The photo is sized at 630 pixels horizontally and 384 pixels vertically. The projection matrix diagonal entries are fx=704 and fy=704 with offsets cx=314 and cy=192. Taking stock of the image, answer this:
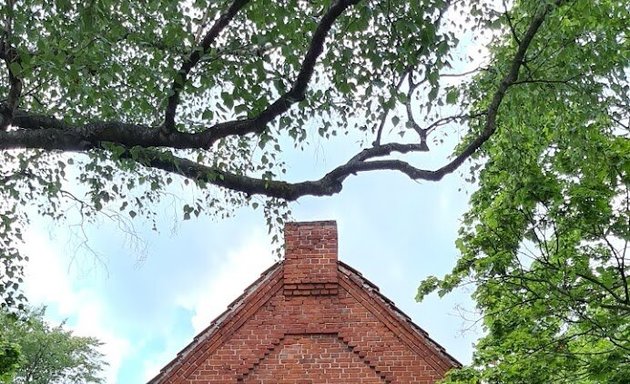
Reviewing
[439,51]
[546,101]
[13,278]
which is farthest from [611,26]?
[13,278]

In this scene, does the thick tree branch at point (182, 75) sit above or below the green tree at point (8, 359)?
above

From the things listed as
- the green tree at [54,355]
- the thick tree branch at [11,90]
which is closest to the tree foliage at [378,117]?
the thick tree branch at [11,90]

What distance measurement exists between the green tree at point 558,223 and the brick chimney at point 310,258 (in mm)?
2140

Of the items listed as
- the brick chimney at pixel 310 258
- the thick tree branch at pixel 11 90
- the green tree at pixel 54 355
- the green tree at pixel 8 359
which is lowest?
the green tree at pixel 8 359

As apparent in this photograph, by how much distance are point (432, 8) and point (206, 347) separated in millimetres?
6753

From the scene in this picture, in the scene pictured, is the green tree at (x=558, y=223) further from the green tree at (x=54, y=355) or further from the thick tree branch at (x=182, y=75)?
the green tree at (x=54, y=355)

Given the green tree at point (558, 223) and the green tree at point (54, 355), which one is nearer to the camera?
the green tree at point (558, 223)

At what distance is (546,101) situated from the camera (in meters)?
7.34

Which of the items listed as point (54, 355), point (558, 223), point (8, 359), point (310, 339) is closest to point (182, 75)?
point (558, 223)

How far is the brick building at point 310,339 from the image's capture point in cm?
1061

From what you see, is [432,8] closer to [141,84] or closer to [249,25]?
[249,25]

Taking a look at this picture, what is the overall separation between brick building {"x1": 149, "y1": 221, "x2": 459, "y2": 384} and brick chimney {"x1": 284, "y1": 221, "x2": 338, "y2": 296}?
0.05 feet

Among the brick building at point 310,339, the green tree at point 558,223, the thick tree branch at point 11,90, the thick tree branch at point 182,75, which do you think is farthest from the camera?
the brick building at point 310,339

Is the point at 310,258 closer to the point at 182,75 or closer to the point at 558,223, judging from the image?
the point at 558,223
